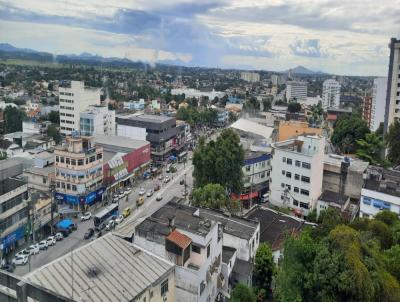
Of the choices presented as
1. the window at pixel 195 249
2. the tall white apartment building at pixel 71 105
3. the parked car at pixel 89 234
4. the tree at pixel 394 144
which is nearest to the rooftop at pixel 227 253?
the window at pixel 195 249

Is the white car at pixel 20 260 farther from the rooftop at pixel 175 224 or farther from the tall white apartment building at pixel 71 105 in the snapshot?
the tall white apartment building at pixel 71 105

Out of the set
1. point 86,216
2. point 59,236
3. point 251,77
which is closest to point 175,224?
point 59,236

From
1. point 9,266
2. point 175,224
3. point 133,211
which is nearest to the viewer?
point 175,224

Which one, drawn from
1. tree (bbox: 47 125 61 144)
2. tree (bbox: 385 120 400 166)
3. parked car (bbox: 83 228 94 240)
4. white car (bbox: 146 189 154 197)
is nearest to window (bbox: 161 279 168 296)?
parked car (bbox: 83 228 94 240)

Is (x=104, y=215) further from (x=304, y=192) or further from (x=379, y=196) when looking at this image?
(x=379, y=196)

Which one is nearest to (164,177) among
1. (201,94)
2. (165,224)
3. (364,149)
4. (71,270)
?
(364,149)
